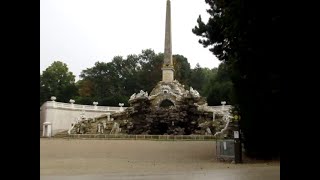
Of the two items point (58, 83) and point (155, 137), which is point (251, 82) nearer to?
point (155, 137)

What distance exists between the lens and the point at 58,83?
67062 millimetres

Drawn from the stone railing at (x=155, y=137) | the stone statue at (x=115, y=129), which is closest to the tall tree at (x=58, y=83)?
the stone statue at (x=115, y=129)

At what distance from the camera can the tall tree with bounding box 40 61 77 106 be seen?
6325 centimetres

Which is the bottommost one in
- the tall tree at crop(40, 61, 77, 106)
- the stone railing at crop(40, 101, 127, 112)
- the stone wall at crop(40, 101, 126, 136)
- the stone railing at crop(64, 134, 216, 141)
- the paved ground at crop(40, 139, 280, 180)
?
the stone railing at crop(64, 134, 216, 141)

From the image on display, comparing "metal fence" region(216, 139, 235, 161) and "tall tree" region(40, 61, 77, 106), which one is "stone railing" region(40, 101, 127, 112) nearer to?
"tall tree" region(40, 61, 77, 106)

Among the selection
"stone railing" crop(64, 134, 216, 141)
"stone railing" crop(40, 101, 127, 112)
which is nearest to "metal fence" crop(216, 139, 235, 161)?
"stone railing" crop(64, 134, 216, 141)

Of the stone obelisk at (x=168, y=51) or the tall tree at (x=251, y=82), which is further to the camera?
the stone obelisk at (x=168, y=51)

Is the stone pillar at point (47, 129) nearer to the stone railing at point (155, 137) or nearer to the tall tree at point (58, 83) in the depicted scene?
the stone railing at point (155, 137)

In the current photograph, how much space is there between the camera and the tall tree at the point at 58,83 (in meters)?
63.2

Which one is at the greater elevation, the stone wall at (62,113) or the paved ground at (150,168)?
the stone wall at (62,113)

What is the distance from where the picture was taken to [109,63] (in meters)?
76.9

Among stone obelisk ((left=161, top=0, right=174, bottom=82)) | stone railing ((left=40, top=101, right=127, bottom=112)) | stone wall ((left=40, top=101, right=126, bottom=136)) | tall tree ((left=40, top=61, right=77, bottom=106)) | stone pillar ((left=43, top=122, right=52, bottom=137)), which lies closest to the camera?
stone pillar ((left=43, top=122, right=52, bottom=137))
